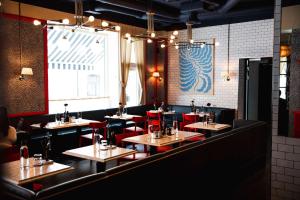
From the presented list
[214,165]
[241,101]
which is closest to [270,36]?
[241,101]

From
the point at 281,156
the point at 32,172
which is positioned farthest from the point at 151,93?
the point at 32,172

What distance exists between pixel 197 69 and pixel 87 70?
152 inches

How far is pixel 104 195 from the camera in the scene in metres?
2.63

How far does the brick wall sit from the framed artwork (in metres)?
6.55

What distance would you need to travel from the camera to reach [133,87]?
1084 cm

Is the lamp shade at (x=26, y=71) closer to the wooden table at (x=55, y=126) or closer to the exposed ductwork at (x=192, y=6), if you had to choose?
the wooden table at (x=55, y=126)

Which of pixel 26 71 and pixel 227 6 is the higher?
pixel 227 6

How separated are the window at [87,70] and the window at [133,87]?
0.75 metres

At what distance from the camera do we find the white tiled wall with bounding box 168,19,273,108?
358 inches

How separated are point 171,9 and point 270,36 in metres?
3.11

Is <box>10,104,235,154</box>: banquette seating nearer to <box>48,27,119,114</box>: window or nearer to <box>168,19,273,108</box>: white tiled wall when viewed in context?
<box>168,19,273,108</box>: white tiled wall

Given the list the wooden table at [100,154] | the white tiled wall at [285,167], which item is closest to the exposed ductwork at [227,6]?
the white tiled wall at [285,167]

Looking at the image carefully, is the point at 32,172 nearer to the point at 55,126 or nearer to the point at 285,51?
the point at 55,126

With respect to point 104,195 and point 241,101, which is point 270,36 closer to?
point 241,101
